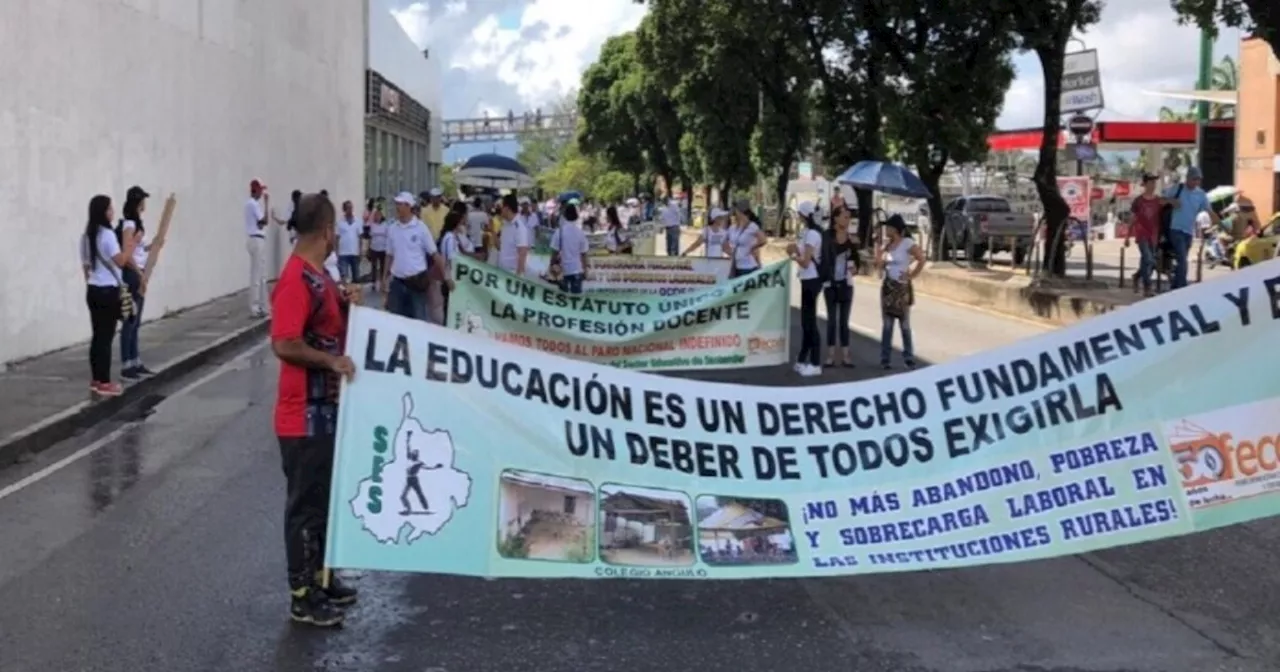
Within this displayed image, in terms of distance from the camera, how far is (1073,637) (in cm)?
568

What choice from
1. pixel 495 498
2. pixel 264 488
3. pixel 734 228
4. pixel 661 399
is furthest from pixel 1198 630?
pixel 734 228

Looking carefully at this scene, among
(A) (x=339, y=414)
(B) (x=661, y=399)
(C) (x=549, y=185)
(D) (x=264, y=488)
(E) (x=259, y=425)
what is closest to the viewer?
(A) (x=339, y=414)

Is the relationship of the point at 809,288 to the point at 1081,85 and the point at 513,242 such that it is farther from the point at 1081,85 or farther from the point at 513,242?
the point at 1081,85

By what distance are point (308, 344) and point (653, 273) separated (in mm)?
10869

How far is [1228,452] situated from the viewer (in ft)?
19.8

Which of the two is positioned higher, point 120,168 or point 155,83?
point 155,83

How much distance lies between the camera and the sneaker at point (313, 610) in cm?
579

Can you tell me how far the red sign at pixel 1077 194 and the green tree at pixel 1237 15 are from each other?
1139cm

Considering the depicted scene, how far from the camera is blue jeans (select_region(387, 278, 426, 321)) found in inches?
510

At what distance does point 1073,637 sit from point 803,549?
46.4 inches

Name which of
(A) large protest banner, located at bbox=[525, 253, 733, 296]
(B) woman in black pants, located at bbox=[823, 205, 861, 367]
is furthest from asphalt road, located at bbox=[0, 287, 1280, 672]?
(A) large protest banner, located at bbox=[525, 253, 733, 296]

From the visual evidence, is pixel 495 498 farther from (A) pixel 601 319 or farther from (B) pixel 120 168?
(B) pixel 120 168

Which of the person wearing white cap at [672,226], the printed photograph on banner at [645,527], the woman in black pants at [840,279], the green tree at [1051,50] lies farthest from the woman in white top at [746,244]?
the person wearing white cap at [672,226]

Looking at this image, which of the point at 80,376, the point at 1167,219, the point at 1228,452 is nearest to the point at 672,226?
the point at 1167,219
